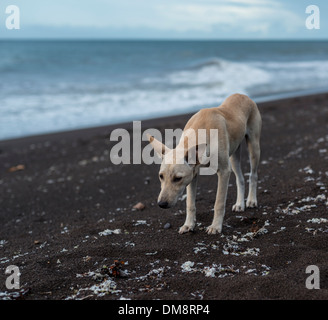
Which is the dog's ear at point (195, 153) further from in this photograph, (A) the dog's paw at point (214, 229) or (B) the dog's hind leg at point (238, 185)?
(B) the dog's hind leg at point (238, 185)

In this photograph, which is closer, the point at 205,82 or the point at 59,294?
the point at 59,294

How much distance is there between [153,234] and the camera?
18.6ft

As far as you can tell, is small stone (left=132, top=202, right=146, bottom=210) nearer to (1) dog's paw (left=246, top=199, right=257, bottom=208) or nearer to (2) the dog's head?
(1) dog's paw (left=246, top=199, right=257, bottom=208)

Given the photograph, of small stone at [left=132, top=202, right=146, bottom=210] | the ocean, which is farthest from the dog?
the ocean

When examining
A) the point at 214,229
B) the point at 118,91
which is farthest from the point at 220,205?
the point at 118,91

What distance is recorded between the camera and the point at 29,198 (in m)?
8.80

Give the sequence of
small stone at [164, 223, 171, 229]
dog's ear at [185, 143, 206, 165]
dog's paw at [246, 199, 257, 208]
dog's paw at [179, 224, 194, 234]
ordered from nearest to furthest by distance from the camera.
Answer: dog's ear at [185, 143, 206, 165]
dog's paw at [179, 224, 194, 234]
small stone at [164, 223, 171, 229]
dog's paw at [246, 199, 257, 208]

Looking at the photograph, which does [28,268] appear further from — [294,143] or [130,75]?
[130,75]

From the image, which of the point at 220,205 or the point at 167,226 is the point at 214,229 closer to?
the point at 220,205

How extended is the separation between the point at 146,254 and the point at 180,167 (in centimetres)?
115

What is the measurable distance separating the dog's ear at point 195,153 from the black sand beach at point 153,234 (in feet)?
3.60

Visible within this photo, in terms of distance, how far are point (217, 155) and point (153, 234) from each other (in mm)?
1423

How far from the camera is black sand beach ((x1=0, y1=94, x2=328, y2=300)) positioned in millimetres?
4109
